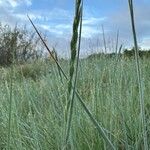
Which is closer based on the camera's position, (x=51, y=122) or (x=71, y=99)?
(x=71, y=99)

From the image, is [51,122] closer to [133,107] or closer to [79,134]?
[79,134]

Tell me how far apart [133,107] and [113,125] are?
45 cm

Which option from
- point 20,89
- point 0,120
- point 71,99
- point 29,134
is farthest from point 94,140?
point 20,89

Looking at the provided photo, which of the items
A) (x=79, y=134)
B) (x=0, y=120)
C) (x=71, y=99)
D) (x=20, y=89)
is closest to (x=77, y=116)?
(x=79, y=134)

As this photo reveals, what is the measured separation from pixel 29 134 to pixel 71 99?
179 centimetres

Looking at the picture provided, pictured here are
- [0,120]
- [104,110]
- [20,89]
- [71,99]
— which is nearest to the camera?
[71,99]

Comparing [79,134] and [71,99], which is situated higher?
[71,99]

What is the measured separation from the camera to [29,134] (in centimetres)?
250

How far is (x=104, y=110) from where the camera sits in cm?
249

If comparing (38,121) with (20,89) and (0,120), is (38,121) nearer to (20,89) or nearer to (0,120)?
(0,120)

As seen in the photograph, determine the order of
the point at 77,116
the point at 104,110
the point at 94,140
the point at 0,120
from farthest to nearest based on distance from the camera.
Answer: the point at 0,120 < the point at 104,110 < the point at 77,116 < the point at 94,140

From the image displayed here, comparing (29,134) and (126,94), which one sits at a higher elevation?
(126,94)

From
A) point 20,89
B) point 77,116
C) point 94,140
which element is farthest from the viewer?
point 20,89

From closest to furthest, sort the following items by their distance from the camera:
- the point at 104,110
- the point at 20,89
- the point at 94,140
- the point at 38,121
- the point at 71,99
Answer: the point at 71,99 < the point at 94,140 < the point at 104,110 < the point at 38,121 < the point at 20,89
